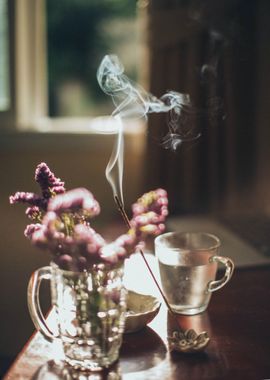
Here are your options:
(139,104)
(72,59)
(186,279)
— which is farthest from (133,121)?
(186,279)

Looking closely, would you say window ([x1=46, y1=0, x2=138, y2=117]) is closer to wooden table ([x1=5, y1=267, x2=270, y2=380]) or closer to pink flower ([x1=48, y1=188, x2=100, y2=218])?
wooden table ([x1=5, y1=267, x2=270, y2=380])

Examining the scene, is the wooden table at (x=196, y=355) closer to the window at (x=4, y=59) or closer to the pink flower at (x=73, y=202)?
the pink flower at (x=73, y=202)

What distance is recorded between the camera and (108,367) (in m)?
0.84

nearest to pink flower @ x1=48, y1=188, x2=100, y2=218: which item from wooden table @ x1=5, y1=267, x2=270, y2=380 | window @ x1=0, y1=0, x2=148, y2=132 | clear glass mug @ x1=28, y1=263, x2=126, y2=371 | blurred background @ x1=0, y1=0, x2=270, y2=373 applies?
clear glass mug @ x1=28, y1=263, x2=126, y2=371

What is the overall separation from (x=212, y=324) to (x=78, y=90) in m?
2.08

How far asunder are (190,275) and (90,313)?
0.84 ft

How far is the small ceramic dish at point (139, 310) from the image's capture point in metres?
0.94

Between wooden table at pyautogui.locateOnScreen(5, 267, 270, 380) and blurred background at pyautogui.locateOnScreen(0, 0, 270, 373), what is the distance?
1.43 metres

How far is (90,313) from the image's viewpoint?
81 cm

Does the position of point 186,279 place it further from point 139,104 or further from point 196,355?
point 139,104

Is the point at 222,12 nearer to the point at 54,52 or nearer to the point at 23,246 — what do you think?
the point at 54,52

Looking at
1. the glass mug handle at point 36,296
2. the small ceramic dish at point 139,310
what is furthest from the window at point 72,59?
the glass mug handle at point 36,296

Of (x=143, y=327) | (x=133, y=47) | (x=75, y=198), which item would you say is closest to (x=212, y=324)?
(x=143, y=327)

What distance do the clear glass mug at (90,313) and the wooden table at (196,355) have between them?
0.09 feet
